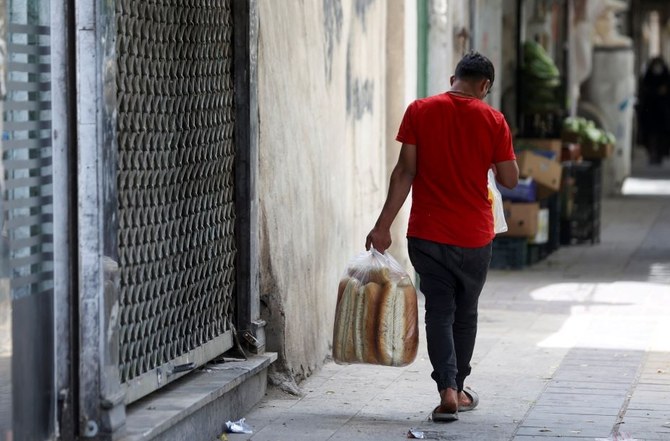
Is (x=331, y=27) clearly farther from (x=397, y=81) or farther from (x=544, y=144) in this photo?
(x=544, y=144)

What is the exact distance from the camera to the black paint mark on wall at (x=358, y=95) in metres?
9.32

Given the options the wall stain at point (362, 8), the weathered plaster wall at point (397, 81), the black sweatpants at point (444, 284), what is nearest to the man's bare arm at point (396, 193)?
the black sweatpants at point (444, 284)

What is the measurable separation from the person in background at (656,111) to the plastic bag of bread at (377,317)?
25.8 m

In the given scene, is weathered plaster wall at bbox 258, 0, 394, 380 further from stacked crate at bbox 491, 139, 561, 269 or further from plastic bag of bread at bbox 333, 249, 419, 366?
stacked crate at bbox 491, 139, 561, 269

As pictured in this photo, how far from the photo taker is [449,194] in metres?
6.86

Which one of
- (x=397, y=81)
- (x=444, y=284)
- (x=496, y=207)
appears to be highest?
(x=397, y=81)

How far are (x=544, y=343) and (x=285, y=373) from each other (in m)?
2.32

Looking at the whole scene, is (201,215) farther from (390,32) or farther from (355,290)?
(390,32)

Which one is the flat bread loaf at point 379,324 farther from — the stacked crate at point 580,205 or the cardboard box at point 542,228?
the stacked crate at point 580,205

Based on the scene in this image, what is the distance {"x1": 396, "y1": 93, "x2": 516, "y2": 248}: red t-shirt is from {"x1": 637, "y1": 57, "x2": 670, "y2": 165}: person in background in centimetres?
2571

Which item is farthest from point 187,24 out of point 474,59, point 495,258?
point 495,258

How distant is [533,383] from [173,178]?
2.58m

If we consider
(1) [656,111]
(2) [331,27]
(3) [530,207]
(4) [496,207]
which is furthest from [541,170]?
(1) [656,111]

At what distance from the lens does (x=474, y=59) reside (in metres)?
6.93
